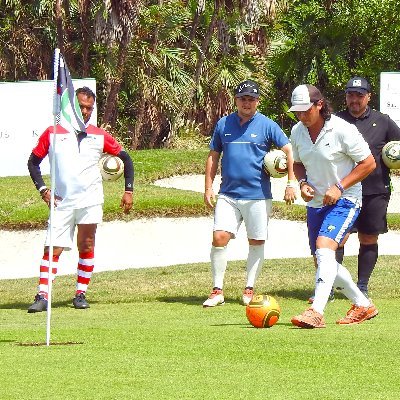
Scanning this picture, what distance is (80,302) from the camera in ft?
44.6

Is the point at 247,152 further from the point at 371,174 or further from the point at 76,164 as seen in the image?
the point at 76,164

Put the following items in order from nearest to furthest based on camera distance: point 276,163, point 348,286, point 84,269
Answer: point 348,286 → point 276,163 → point 84,269

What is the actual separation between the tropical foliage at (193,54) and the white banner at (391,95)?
26.0ft

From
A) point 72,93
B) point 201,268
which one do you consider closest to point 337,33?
point 201,268

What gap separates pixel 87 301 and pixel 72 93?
3.64 metres

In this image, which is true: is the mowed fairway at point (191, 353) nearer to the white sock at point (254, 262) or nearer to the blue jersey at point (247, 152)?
the white sock at point (254, 262)

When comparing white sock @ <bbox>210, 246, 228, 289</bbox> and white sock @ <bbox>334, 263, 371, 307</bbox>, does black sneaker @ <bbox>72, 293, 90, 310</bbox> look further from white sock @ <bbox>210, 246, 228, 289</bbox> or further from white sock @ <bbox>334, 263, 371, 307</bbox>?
white sock @ <bbox>334, 263, 371, 307</bbox>

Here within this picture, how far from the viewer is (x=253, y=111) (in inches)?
525

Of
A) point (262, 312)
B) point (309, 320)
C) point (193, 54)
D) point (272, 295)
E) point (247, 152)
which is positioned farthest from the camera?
point (193, 54)

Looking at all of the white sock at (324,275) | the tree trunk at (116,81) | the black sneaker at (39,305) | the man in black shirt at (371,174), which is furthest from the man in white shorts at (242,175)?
the tree trunk at (116,81)

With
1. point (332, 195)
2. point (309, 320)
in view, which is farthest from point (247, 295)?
point (309, 320)

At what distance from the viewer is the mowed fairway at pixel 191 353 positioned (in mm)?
7816

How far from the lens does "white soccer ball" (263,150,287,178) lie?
43.2ft

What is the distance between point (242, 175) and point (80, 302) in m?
2.07
